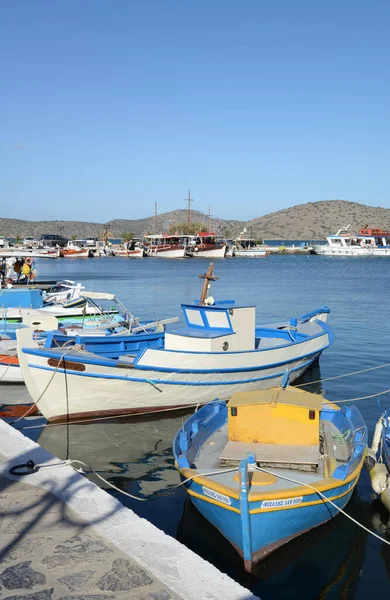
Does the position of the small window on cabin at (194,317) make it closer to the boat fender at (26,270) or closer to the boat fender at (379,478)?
the boat fender at (379,478)

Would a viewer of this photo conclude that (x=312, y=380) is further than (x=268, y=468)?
Yes

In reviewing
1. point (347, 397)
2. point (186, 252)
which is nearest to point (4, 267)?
point (347, 397)

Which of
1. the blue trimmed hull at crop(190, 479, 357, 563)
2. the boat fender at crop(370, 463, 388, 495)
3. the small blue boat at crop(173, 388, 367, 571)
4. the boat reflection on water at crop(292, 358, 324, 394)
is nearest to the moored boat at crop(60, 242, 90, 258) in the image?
the boat reflection on water at crop(292, 358, 324, 394)

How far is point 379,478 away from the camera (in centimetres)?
959

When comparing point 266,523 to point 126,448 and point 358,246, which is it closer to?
point 126,448

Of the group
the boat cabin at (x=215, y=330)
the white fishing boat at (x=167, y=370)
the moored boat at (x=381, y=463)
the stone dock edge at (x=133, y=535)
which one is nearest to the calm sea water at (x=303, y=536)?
the moored boat at (x=381, y=463)

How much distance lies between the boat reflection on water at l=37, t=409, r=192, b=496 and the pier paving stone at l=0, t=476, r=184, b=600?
4.16 meters

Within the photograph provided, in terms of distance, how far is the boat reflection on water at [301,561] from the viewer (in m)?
7.56

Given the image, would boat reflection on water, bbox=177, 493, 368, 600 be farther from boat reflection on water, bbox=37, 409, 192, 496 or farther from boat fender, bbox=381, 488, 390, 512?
boat reflection on water, bbox=37, 409, 192, 496

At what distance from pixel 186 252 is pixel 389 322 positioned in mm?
83851

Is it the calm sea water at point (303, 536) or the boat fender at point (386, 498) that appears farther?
the boat fender at point (386, 498)

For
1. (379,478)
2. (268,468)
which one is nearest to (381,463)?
(379,478)

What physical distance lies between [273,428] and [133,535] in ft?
12.0

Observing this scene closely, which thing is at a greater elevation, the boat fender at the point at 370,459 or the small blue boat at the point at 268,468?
the small blue boat at the point at 268,468
